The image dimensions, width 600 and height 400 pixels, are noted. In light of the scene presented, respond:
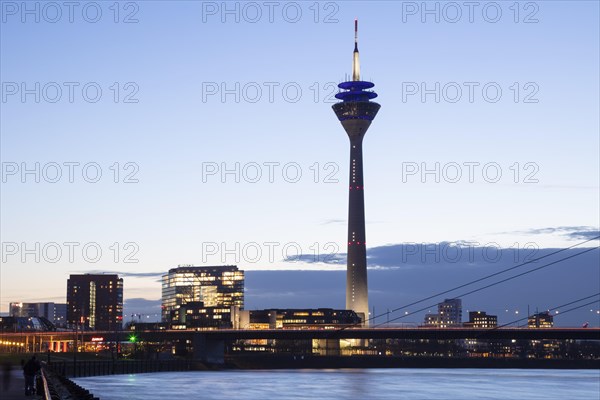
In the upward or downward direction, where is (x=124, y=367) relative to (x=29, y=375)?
downward

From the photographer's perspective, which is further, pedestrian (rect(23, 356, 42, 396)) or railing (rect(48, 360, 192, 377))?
railing (rect(48, 360, 192, 377))

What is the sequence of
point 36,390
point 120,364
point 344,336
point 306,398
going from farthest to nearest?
1. point 344,336
2. point 120,364
3. point 306,398
4. point 36,390

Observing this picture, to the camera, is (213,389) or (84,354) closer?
(213,389)

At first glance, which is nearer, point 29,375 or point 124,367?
point 29,375

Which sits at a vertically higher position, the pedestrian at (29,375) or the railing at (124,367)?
the pedestrian at (29,375)

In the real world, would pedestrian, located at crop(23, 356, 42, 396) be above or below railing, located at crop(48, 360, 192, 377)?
above

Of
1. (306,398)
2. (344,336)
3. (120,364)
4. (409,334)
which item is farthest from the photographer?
(344,336)

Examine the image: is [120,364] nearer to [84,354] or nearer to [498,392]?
[84,354]

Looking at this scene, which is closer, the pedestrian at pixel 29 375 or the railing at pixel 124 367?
the pedestrian at pixel 29 375

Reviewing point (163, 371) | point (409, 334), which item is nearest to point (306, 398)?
point (409, 334)
